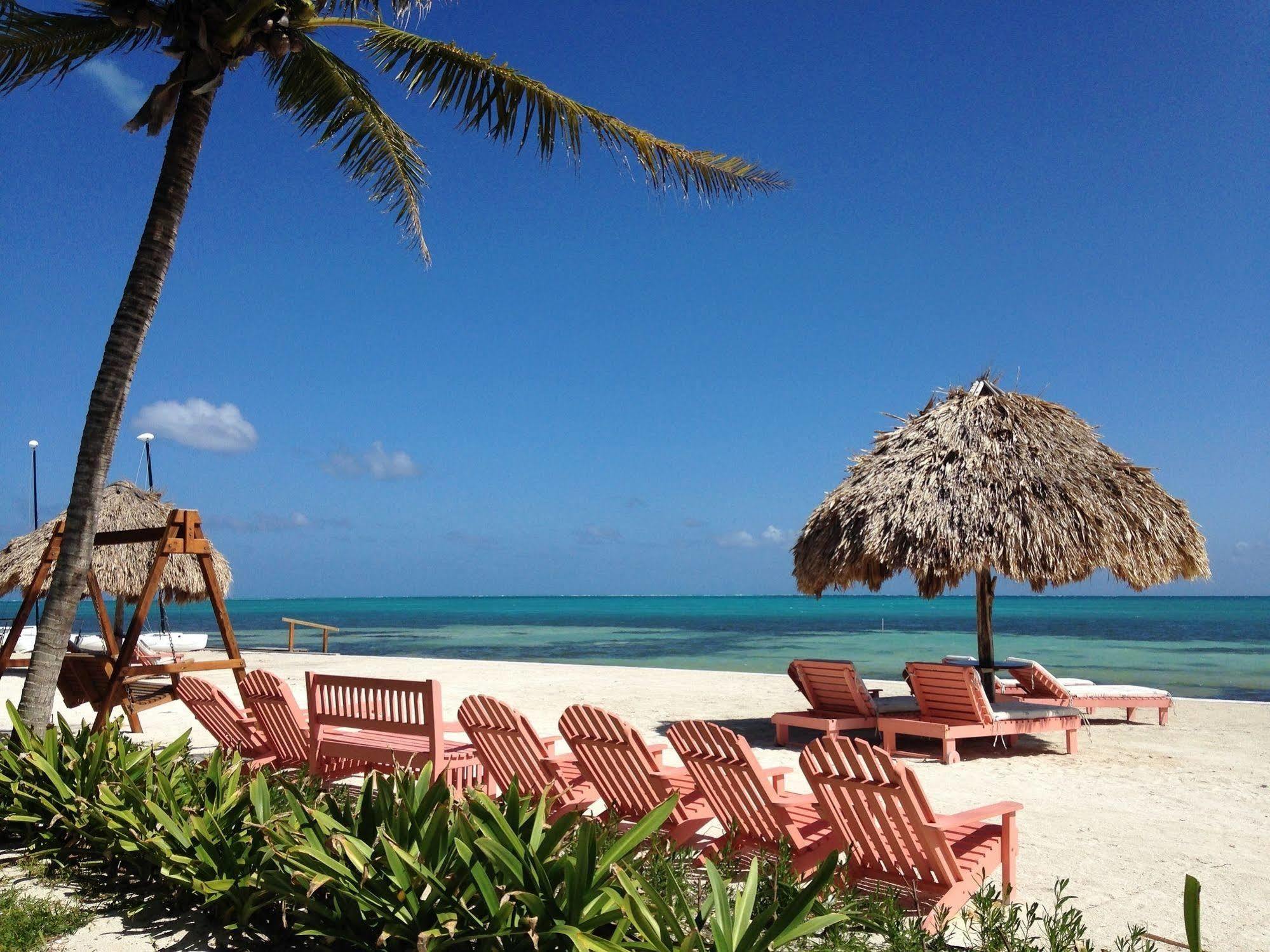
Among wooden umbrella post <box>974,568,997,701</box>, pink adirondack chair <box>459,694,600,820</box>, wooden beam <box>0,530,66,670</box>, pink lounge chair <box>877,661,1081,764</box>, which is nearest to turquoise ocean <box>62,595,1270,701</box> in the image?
wooden umbrella post <box>974,568,997,701</box>

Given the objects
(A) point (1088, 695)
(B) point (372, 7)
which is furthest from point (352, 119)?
(A) point (1088, 695)

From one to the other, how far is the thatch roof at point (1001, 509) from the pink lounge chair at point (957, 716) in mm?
1166

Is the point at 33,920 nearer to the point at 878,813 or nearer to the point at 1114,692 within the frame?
the point at 878,813

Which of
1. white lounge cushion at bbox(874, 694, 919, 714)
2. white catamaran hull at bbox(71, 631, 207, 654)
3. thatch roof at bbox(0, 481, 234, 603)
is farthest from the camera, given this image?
white catamaran hull at bbox(71, 631, 207, 654)

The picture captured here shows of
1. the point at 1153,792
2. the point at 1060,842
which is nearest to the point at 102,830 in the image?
the point at 1060,842

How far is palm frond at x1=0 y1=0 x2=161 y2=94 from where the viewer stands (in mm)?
5977

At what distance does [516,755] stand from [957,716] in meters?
4.75

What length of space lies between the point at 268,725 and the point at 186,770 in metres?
1.63

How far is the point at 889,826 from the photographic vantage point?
11.7 feet

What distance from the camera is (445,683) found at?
1546 centimetres

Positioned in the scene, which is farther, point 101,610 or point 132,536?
point 101,610

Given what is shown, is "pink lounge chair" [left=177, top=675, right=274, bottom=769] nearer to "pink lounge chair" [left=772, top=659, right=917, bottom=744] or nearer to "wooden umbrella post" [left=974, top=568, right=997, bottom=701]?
"pink lounge chair" [left=772, top=659, right=917, bottom=744]

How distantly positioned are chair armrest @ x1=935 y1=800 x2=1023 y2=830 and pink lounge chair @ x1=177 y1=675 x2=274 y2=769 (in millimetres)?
4378

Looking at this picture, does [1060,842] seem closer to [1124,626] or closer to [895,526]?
[895,526]
